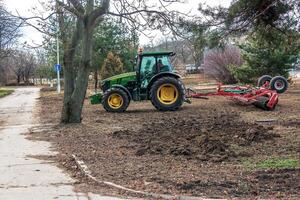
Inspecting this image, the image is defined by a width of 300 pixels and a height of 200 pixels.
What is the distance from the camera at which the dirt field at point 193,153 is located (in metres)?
7.81

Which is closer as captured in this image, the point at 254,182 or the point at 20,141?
the point at 254,182

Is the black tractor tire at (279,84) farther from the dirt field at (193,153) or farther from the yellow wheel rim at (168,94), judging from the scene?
the dirt field at (193,153)

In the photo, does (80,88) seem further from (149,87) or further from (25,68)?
(25,68)

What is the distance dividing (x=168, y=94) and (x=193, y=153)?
11.0 meters

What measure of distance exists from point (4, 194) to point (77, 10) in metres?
9.95

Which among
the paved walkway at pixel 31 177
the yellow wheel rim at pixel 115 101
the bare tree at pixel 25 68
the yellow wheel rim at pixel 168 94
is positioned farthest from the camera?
the bare tree at pixel 25 68

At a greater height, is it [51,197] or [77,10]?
[77,10]

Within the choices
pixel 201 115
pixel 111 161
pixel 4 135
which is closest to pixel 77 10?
pixel 4 135

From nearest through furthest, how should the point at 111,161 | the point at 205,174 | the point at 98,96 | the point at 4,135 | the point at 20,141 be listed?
the point at 205,174 < the point at 111,161 < the point at 20,141 < the point at 4,135 < the point at 98,96

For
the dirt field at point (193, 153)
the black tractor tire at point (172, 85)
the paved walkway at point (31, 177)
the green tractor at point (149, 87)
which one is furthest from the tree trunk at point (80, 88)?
the black tractor tire at point (172, 85)

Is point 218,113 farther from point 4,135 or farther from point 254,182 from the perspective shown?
point 254,182

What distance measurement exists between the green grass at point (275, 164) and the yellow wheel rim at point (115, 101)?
40.8 feet

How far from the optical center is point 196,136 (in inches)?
502

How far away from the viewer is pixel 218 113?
1909cm
